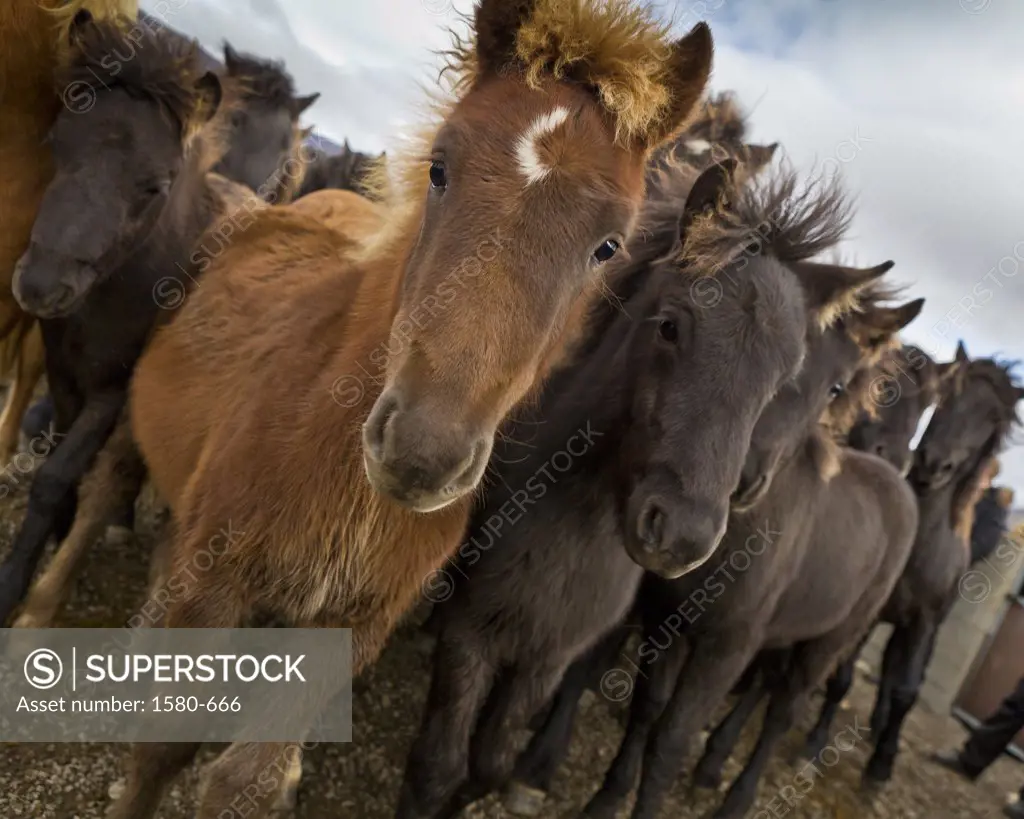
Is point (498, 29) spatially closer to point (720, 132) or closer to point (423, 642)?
point (423, 642)

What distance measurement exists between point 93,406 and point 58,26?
5.56 feet

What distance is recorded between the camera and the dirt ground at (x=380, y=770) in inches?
111

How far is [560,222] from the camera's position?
1829 millimetres

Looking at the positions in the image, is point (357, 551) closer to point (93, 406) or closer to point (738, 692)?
point (93, 406)

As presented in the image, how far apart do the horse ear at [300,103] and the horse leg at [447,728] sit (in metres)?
6.06

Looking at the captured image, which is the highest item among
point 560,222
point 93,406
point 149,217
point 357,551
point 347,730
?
point 560,222

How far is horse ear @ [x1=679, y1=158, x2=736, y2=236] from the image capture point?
9.55 feet

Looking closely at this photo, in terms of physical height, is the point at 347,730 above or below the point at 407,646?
above

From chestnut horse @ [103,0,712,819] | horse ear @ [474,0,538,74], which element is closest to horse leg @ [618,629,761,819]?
chestnut horse @ [103,0,712,819]

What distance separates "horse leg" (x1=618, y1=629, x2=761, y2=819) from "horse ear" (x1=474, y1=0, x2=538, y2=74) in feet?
9.99

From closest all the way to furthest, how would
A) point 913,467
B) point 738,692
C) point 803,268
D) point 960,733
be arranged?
point 803,268 < point 738,692 < point 913,467 < point 960,733

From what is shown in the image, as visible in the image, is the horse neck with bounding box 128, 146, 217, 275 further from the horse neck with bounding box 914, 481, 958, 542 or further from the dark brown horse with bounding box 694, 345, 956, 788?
the horse neck with bounding box 914, 481, 958, 542

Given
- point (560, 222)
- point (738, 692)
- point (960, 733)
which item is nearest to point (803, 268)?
point (560, 222)

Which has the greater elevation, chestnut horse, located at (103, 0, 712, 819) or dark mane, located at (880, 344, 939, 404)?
dark mane, located at (880, 344, 939, 404)
